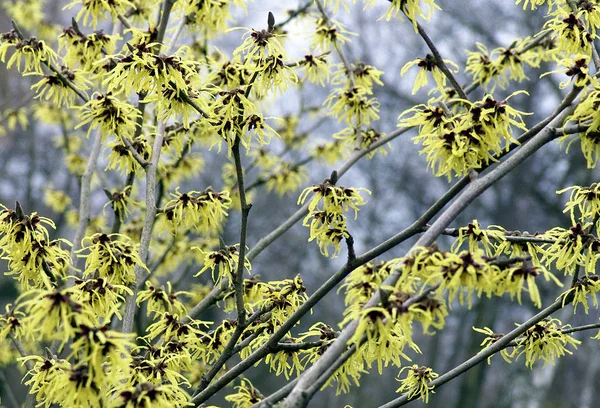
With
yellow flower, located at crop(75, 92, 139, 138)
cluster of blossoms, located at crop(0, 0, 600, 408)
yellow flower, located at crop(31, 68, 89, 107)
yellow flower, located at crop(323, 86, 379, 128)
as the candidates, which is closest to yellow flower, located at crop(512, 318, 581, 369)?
cluster of blossoms, located at crop(0, 0, 600, 408)

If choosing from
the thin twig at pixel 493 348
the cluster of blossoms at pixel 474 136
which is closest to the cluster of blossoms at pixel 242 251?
the cluster of blossoms at pixel 474 136

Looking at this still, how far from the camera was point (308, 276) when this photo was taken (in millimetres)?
18109

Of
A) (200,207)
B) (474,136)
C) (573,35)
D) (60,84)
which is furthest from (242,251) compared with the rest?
(573,35)

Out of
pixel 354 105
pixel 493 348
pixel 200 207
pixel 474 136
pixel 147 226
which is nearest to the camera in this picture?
pixel 474 136

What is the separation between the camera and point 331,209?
→ 97.7 inches

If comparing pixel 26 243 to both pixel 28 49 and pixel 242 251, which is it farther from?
pixel 28 49

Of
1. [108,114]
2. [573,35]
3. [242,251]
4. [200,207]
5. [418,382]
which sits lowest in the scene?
[418,382]

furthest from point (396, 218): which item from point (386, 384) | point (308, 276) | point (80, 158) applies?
point (80, 158)

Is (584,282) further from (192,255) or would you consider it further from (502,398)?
(502,398)

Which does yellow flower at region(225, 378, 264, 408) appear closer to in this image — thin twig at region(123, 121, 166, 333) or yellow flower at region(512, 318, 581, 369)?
thin twig at region(123, 121, 166, 333)

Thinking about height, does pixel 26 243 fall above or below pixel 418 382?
above

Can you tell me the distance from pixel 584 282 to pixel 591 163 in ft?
1.63

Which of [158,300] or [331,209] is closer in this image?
[331,209]

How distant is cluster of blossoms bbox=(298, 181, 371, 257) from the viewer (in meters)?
2.46
